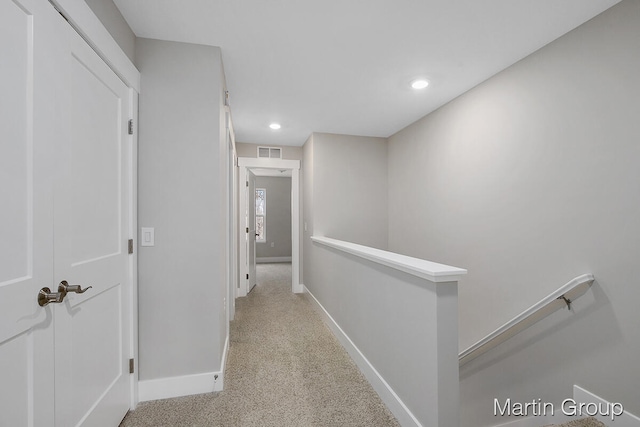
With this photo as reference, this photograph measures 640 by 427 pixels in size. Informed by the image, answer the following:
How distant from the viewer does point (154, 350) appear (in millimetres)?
1885

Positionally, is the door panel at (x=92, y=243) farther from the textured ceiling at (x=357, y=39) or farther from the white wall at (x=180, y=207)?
the textured ceiling at (x=357, y=39)

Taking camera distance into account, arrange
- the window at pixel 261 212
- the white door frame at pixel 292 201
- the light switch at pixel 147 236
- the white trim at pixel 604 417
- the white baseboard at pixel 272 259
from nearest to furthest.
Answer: the white trim at pixel 604 417 → the light switch at pixel 147 236 → the white door frame at pixel 292 201 → the white baseboard at pixel 272 259 → the window at pixel 261 212

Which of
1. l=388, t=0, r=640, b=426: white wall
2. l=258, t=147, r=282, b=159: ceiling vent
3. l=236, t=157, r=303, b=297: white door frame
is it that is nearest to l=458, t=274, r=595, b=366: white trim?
l=388, t=0, r=640, b=426: white wall

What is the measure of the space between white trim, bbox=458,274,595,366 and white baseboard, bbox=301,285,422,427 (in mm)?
811

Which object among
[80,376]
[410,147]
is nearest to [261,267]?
[410,147]

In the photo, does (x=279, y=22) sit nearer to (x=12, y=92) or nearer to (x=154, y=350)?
(x=12, y=92)

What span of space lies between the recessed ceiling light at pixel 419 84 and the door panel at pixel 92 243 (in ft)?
7.50

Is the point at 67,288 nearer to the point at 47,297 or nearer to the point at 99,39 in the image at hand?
the point at 47,297

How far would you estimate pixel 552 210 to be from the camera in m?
2.00

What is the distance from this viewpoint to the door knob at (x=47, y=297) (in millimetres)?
1034

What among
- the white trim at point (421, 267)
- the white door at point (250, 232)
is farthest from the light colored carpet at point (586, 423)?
the white door at point (250, 232)

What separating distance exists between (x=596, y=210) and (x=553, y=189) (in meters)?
0.30

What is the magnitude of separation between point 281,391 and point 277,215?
6583 millimetres

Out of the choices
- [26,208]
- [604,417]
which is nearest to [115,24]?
[26,208]
